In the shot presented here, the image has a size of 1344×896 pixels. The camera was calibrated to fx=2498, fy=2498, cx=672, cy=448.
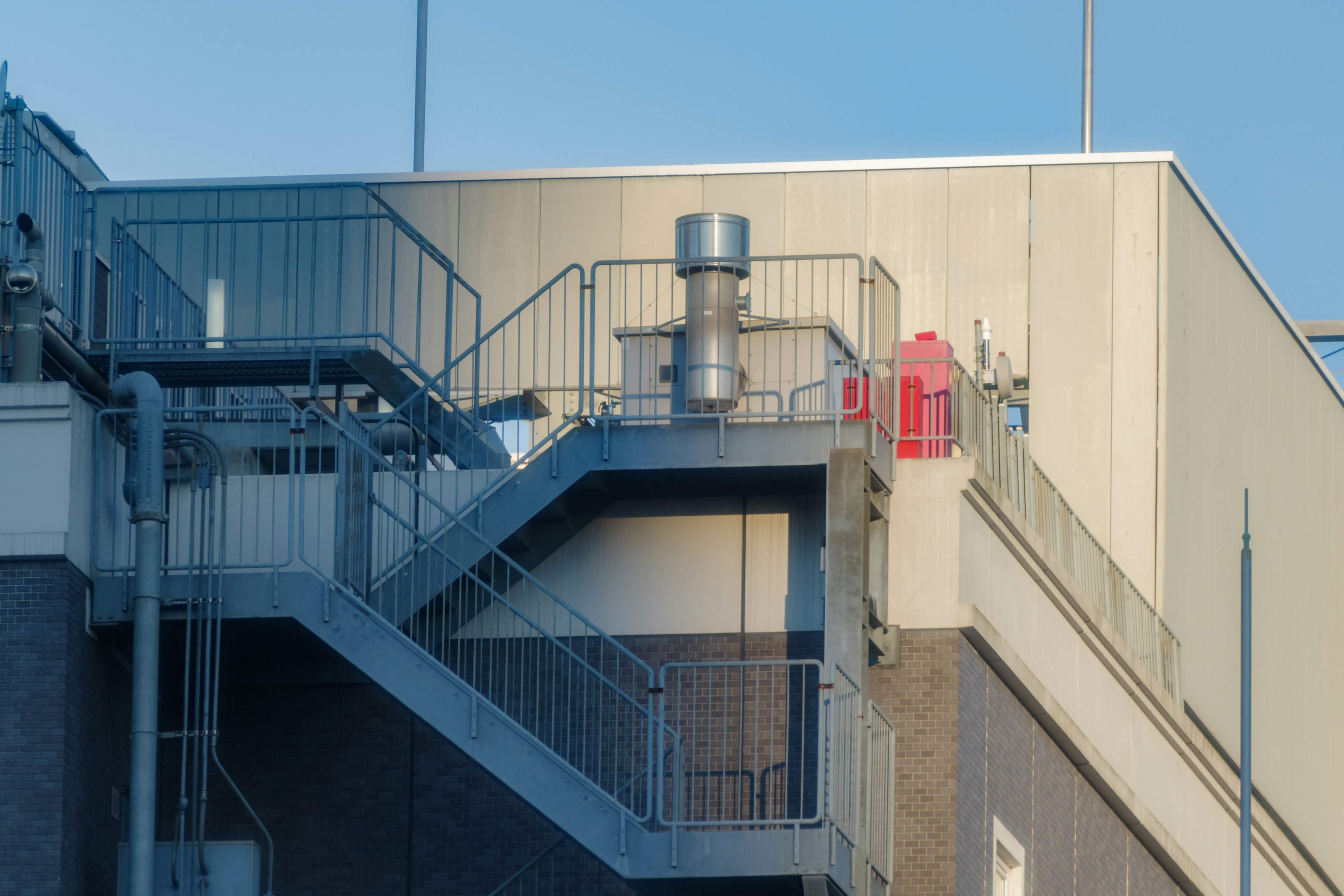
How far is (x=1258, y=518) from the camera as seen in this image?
32.6m

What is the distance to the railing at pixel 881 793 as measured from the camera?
65.9ft

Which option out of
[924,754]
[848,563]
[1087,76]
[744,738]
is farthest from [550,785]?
[1087,76]

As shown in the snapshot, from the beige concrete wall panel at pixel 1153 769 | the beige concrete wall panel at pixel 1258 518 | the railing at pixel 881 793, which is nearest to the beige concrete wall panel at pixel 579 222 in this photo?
the beige concrete wall panel at pixel 1258 518

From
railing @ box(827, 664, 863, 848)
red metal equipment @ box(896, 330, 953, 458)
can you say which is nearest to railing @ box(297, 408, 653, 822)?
railing @ box(827, 664, 863, 848)

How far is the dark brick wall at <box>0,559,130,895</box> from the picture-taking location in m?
19.1

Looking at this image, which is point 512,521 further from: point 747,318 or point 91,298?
point 91,298

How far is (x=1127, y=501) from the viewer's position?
28.3 meters

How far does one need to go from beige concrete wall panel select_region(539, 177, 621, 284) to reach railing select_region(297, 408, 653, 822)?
8199 millimetres

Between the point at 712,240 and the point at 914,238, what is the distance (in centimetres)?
910

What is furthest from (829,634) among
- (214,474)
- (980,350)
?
(980,350)

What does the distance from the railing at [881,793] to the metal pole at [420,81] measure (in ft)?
48.0

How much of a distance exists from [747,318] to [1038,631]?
14.7 ft

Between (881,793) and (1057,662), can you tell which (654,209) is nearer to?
(1057,662)

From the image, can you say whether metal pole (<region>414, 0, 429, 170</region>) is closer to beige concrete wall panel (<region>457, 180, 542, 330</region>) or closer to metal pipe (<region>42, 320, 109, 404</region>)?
beige concrete wall panel (<region>457, 180, 542, 330</region>)
